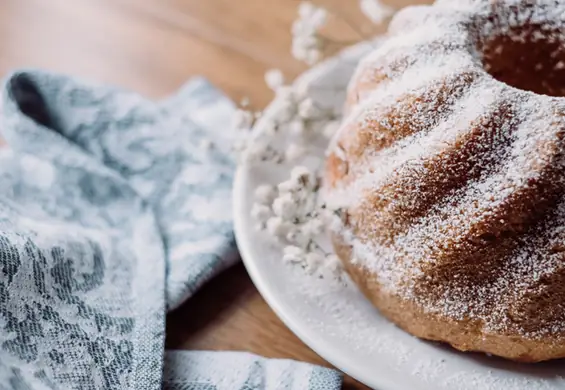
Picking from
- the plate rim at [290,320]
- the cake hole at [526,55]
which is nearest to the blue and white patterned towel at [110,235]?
the plate rim at [290,320]

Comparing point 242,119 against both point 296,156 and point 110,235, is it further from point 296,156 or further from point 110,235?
point 110,235

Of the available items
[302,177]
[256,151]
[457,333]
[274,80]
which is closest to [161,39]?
[274,80]

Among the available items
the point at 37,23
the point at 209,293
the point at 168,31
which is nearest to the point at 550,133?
the point at 209,293

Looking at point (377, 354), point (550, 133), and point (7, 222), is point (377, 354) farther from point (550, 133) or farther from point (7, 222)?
point (7, 222)

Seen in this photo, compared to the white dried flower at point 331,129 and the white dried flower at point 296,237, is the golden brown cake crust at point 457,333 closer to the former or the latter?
the white dried flower at point 296,237

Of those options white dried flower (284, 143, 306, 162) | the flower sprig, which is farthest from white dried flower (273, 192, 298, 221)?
white dried flower (284, 143, 306, 162)

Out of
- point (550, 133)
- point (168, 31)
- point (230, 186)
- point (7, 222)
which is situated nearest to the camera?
point (550, 133)
